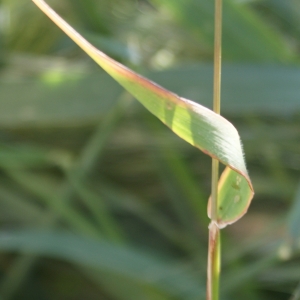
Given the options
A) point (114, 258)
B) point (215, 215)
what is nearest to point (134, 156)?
point (114, 258)

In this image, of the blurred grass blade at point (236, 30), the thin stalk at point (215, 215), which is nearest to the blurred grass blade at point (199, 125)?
the thin stalk at point (215, 215)

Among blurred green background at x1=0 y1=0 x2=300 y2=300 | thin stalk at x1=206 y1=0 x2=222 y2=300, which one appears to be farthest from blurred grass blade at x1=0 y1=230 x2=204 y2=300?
thin stalk at x1=206 y1=0 x2=222 y2=300

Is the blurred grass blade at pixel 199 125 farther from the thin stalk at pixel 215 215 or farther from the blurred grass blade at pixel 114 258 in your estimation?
the blurred grass blade at pixel 114 258

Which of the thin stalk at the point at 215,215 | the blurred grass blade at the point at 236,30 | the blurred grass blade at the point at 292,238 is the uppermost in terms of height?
the blurred grass blade at the point at 236,30

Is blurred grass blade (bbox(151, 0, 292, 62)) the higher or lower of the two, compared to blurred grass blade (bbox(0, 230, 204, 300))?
higher

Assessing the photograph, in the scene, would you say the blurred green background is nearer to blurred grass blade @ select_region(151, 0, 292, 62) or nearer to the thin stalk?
blurred grass blade @ select_region(151, 0, 292, 62)

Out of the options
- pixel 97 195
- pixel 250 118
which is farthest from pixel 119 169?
pixel 250 118
